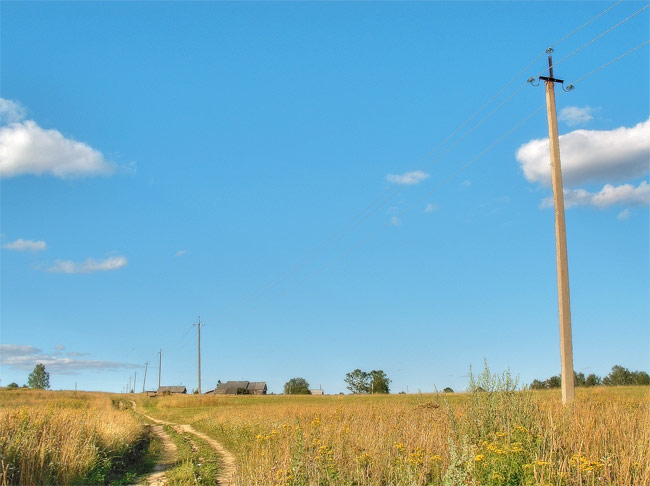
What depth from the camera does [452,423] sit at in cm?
997

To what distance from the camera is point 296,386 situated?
13238 centimetres

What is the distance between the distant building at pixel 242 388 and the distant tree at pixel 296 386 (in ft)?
29.6

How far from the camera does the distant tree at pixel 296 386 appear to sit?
Result: 12699 centimetres

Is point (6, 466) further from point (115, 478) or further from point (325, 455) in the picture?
point (325, 455)

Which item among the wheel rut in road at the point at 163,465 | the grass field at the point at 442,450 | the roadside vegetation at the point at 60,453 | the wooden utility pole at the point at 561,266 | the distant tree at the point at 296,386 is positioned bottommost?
the distant tree at the point at 296,386

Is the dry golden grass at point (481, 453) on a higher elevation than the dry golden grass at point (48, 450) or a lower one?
higher

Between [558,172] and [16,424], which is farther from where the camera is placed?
[558,172]

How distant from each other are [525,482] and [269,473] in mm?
3465

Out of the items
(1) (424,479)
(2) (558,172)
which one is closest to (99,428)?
(1) (424,479)

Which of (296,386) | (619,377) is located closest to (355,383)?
(296,386)

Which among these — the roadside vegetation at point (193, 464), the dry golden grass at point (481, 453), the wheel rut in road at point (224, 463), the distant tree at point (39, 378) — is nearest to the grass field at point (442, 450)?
the dry golden grass at point (481, 453)

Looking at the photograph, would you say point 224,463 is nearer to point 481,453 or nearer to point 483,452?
point 483,452

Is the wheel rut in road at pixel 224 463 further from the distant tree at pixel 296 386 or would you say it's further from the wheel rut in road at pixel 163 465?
the distant tree at pixel 296 386

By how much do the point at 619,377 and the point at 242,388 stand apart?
74676 mm
